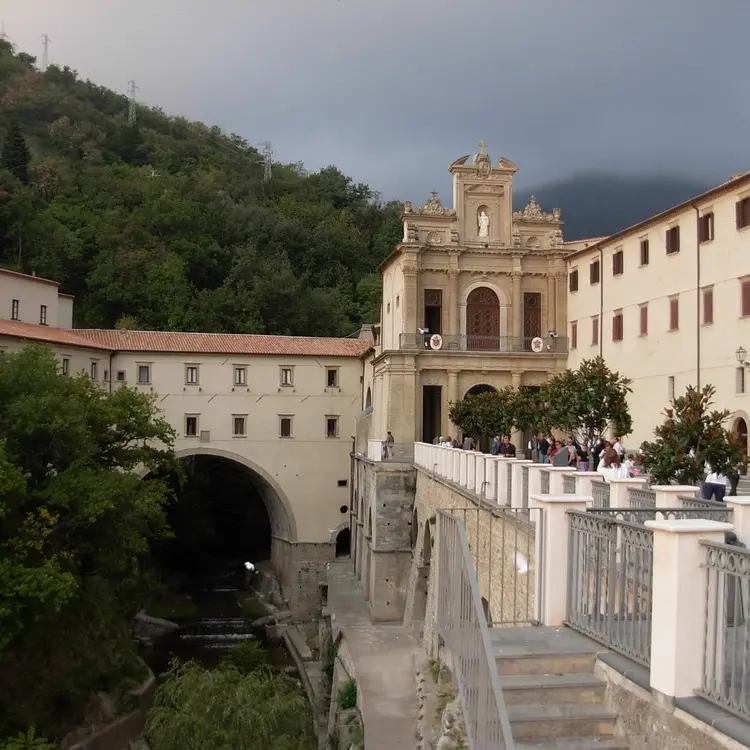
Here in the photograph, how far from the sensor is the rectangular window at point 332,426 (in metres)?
46.0

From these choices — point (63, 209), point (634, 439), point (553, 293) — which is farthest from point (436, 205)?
point (63, 209)

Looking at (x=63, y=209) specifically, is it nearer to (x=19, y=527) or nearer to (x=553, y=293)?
(x=553, y=293)

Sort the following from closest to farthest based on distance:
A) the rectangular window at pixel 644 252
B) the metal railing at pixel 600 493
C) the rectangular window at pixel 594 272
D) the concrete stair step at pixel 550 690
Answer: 1. the concrete stair step at pixel 550 690
2. the metal railing at pixel 600 493
3. the rectangular window at pixel 644 252
4. the rectangular window at pixel 594 272

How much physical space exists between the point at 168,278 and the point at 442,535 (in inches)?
2048

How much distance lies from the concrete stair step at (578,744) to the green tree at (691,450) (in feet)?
24.5

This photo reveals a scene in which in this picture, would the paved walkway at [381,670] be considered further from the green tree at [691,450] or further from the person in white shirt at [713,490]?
the person in white shirt at [713,490]

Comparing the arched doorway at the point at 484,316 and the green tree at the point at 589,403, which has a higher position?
the arched doorway at the point at 484,316

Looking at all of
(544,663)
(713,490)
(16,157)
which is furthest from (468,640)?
(16,157)

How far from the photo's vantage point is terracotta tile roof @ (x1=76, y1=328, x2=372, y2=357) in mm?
44438

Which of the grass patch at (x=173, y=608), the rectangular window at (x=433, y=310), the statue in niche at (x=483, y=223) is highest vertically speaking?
the statue in niche at (x=483, y=223)

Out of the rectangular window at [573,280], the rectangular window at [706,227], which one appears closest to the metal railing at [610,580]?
the rectangular window at [706,227]

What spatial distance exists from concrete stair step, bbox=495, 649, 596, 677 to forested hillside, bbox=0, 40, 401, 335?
52.1 meters

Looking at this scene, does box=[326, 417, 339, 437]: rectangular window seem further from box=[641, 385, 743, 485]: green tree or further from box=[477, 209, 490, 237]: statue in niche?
box=[641, 385, 743, 485]: green tree

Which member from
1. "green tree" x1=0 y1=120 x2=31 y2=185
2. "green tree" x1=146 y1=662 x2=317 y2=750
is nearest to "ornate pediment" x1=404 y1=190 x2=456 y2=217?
"green tree" x1=146 y1=662 x2=317 y2=750
